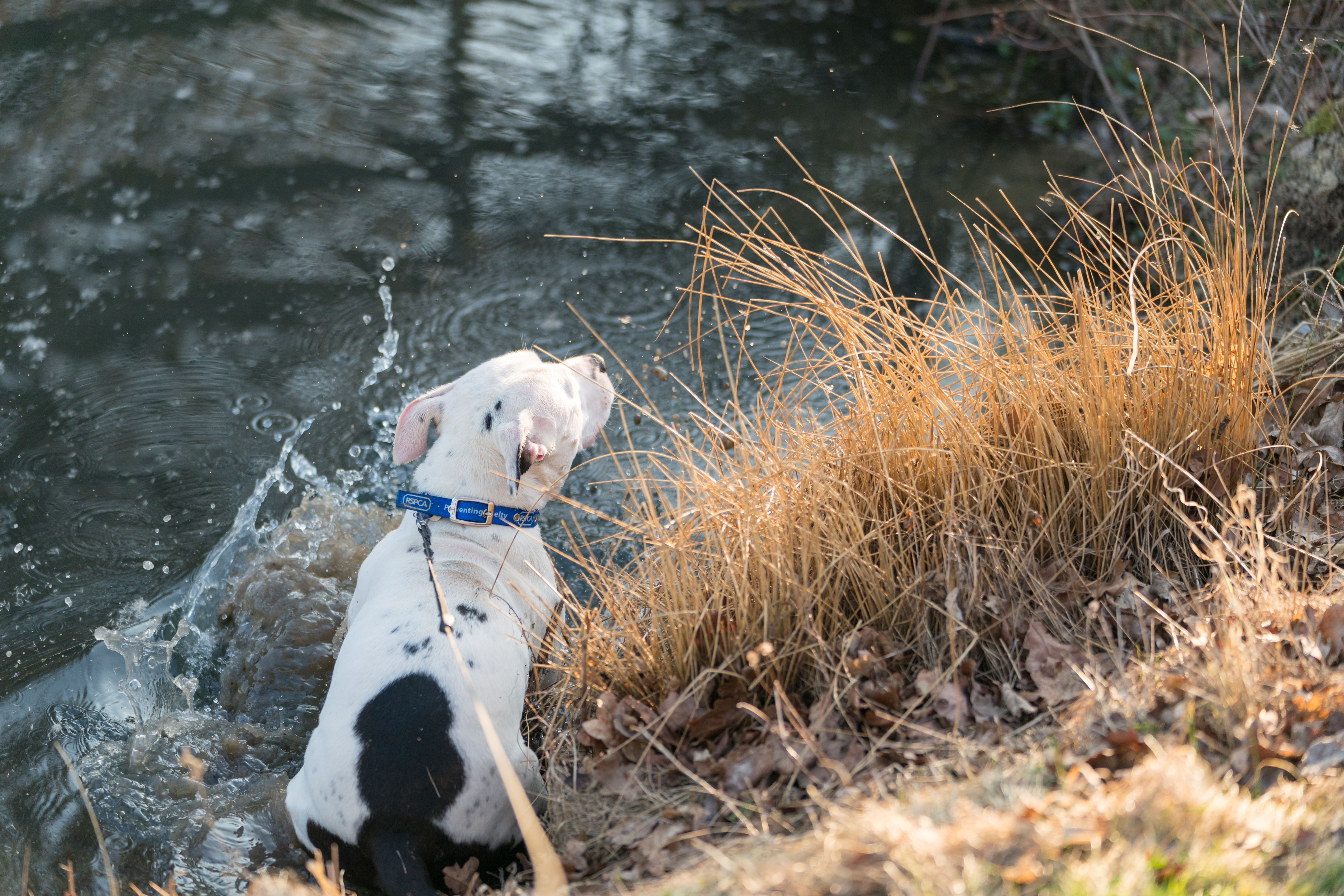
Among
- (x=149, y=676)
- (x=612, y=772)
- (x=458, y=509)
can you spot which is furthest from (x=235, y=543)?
(x=612, y=772)

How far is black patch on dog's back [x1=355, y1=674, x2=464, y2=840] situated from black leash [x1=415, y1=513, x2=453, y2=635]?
0.79ft

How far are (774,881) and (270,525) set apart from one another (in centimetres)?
349

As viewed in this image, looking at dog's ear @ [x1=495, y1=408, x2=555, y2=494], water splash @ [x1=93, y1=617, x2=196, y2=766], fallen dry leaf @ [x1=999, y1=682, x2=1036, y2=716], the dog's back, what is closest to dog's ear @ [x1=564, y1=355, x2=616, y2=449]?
dog's ear @ [x1=495, y1=408, x2=555, y2=494]

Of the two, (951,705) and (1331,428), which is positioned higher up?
(1331,428)

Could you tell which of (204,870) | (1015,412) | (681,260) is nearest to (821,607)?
(1015,412)

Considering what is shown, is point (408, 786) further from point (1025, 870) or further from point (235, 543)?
point (235, 543)

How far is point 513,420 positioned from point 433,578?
59cm

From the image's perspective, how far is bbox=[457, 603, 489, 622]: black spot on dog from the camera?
3.18 metres

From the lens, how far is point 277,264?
20.8ft

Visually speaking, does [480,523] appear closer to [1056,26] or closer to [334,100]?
[334,100]

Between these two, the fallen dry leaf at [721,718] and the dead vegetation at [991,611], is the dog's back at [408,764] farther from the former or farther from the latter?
the fallen dry leaf at [721,718]

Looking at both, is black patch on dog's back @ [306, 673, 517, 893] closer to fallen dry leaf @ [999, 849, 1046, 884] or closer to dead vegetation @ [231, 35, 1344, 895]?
dead vegetation @ [231, 35, 1344, 895]

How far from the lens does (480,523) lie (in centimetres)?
348

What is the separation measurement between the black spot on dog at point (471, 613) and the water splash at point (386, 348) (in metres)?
2.64
